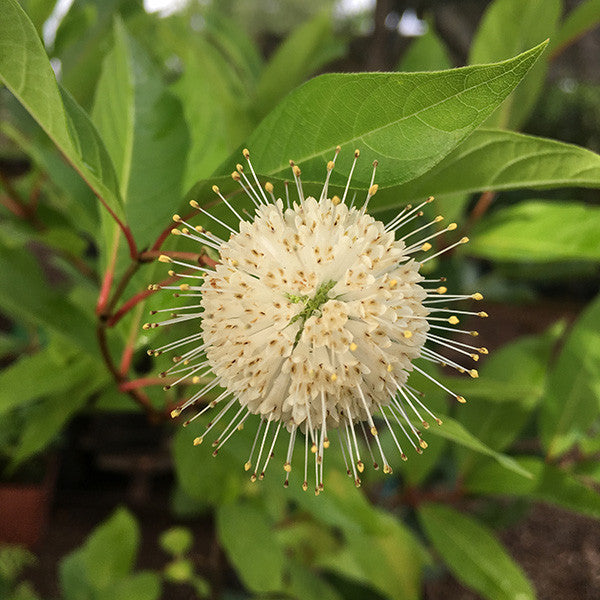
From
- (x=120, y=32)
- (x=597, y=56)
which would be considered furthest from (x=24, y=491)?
(x=597, y=56)

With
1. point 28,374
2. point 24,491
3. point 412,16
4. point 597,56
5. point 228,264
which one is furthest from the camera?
point 597,56

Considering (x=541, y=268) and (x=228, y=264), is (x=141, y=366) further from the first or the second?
(x=541, y=268)

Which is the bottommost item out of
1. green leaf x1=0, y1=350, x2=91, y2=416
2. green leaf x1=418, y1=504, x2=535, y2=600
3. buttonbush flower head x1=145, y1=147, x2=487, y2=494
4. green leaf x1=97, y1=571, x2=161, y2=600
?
green leaf x1=97, y1=571, x2=161, y2=600

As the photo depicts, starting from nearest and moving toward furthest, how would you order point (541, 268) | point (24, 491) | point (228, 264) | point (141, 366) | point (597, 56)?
point (228, 264)
point (141, 366)
point (24, 491)
point (541, 268)
point (597, 56)

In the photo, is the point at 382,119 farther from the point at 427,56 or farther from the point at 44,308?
the point at 427,56

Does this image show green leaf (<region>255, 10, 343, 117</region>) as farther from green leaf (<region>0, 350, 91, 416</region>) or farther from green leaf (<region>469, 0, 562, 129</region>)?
green leaf (<region>0, 350, 91, 416</region>)

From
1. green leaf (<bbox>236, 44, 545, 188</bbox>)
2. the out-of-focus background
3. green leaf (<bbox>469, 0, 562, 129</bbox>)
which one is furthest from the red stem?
green leaf (<bbox>469, 0, 562, 129</bbox>)
